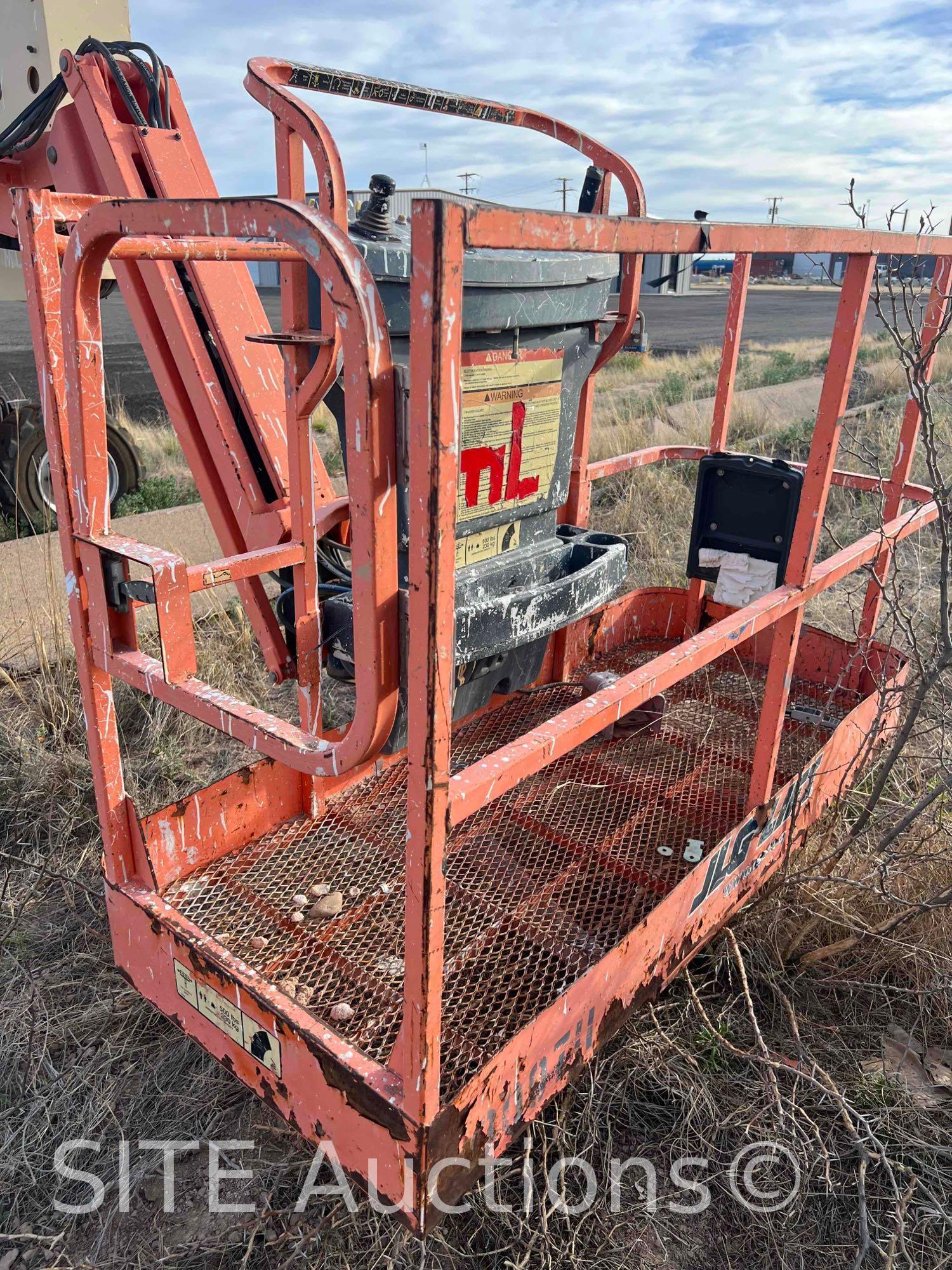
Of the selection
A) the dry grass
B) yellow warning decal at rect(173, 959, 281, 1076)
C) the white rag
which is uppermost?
the white rag

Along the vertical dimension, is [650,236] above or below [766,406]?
above

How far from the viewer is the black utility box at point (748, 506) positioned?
3.24 metres

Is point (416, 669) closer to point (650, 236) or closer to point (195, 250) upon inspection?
point (650, 236)

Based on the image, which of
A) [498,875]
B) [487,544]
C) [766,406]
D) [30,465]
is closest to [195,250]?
[487,544]

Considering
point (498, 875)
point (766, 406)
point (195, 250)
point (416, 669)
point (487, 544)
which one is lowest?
point (498, 875)

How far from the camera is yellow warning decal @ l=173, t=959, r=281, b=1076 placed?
71.4 inches

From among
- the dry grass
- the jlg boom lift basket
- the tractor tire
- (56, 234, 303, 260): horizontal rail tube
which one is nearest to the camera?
the jlg boom lift basket

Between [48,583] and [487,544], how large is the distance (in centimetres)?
229

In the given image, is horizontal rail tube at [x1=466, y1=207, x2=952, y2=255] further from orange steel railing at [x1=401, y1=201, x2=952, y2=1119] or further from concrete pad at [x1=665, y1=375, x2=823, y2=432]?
concrete pad at [x1=665, y1=375, x2=823, y2=432]

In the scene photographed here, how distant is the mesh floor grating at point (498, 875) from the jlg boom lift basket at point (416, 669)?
0.03 ft

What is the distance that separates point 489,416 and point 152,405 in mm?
11038

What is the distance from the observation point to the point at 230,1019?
1.89 meters

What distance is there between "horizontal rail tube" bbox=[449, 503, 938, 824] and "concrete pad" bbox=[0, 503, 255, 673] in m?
2.62

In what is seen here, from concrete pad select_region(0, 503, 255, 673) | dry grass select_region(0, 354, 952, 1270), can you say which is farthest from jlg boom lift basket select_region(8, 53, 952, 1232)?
concrete pad select_region(0, 503, 255, 673)
